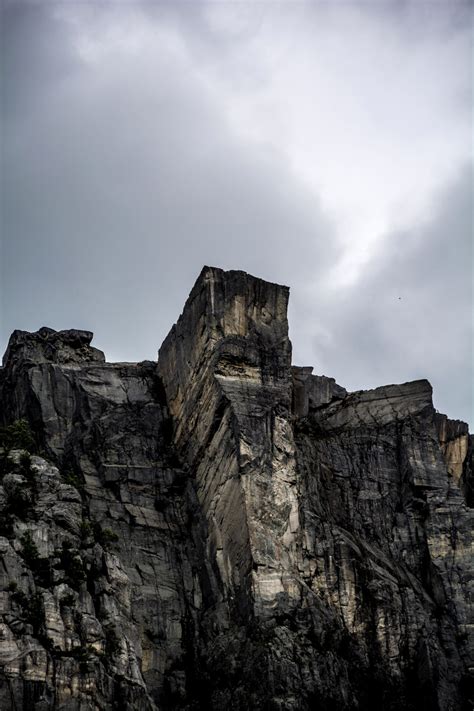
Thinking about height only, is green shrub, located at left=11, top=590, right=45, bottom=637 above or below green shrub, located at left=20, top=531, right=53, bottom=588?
below

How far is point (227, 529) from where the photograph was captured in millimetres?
100688

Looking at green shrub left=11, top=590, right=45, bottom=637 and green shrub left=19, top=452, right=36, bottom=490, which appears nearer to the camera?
green shrub left=11, top=590, right=45, bottom=637

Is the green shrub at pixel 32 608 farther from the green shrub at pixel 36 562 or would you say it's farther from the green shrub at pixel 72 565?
the green shrub at pixel 72 565

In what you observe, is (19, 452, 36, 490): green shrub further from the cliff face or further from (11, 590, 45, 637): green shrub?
(11, 590, 45, 637): green shrub

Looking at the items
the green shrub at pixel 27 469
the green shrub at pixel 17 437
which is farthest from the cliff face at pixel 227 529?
the green shrub at pixel 17 437

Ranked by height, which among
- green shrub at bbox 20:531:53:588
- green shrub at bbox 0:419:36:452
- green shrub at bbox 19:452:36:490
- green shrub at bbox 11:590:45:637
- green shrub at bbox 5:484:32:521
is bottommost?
green shrub at bbox 11:590:45:637

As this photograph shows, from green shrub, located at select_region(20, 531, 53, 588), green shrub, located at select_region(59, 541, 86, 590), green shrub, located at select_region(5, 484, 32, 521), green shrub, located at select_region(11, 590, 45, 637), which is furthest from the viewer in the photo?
green shrub, located at select_region(5, 484, 32, 521)

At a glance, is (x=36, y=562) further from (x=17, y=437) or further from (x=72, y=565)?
(x=17, y=437)

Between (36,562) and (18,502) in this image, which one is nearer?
(36,562)

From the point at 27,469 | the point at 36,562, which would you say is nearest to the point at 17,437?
the point at 27,469

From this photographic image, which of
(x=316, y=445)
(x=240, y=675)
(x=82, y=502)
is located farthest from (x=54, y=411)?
(x=240, y=675)

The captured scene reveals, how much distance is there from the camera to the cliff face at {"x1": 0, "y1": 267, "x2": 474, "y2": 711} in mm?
92250

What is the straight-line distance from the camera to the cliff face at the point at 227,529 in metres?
92.2

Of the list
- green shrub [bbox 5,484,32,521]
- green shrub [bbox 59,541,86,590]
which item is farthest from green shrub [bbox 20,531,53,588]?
green shrub [bbox 5,484,32,521]
